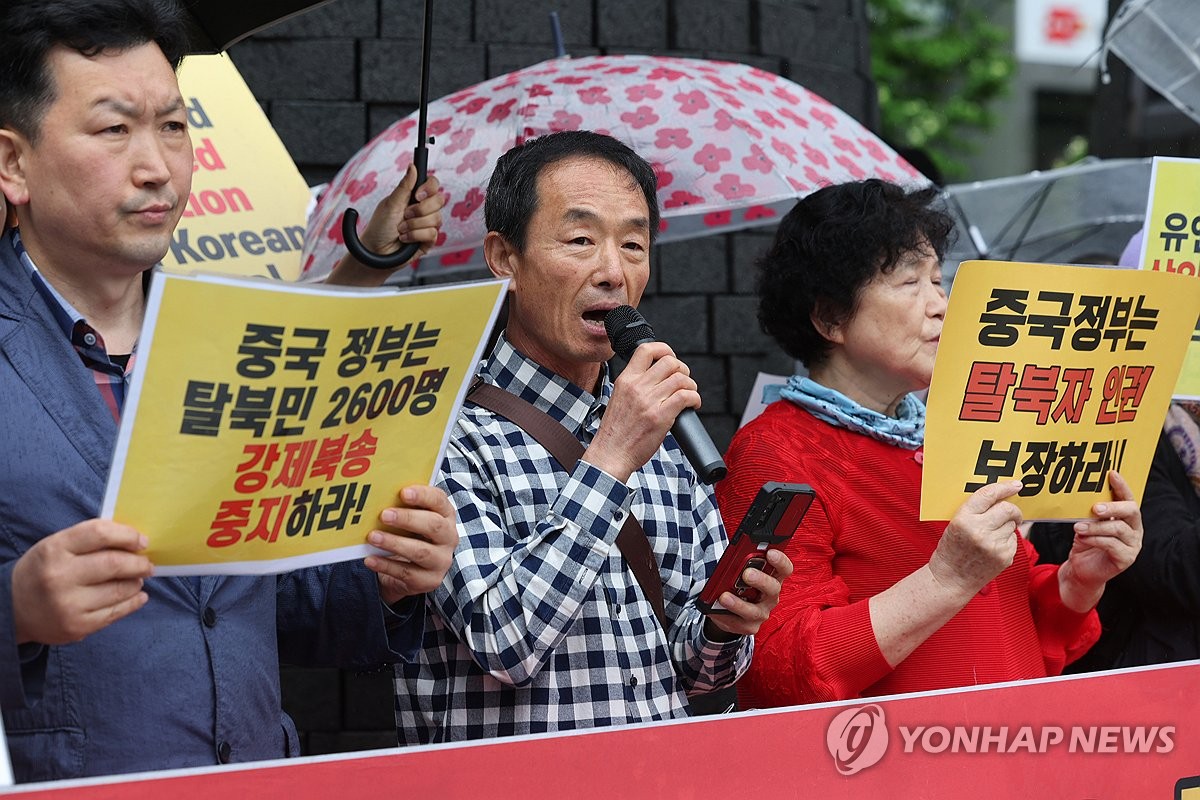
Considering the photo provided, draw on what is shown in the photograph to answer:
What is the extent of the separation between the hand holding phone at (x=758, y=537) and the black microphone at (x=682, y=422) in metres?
0.11

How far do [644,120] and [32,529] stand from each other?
6.31 feet

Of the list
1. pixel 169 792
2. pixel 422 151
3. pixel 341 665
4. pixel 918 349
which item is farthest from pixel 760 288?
pixel 169 792

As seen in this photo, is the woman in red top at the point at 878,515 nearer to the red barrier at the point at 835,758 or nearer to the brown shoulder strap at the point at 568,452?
the brown shoulder strap at the point at 568,452

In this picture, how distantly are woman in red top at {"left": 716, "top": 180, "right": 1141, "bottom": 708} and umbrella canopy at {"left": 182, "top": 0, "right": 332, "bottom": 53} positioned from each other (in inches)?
42.7

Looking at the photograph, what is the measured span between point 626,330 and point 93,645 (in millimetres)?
900

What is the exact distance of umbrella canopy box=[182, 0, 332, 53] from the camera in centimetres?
300

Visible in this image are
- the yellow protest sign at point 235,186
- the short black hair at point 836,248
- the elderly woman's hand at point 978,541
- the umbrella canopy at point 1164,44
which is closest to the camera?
the elderly woman's hand at point 978,541

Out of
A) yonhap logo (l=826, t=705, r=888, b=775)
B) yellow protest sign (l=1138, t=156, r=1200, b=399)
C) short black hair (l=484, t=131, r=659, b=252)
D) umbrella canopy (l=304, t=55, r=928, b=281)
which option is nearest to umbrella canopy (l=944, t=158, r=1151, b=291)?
umbrella canopy (l=304, t=55, r=928, b=281)

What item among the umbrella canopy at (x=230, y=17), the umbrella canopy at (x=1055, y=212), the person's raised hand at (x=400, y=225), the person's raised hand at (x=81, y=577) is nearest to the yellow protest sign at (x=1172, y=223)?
the person's raised hand at (x=400, y=225)

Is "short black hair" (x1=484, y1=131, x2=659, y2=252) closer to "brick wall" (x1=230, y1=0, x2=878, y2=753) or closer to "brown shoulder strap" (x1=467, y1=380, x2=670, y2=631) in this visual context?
"brown shoulder strap" (x1=467, y1=380, x2=670, y2=631)

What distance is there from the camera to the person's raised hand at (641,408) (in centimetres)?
Result: 222

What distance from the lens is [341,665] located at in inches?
90.4

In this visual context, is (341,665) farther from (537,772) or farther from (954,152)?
(954,152)

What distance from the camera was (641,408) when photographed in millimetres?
2219
